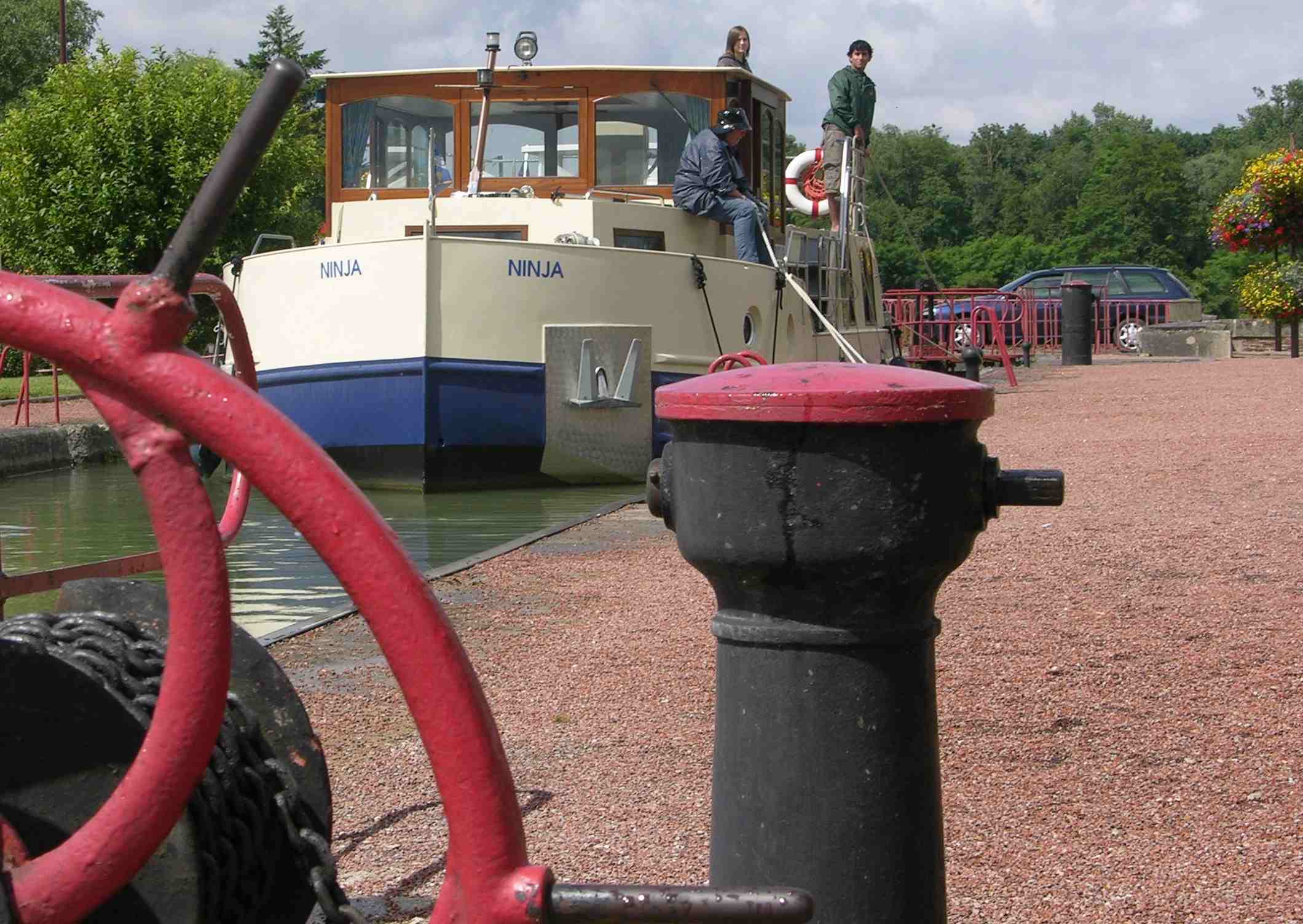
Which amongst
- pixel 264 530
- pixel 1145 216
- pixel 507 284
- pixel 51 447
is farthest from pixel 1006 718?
pixel 1145 216

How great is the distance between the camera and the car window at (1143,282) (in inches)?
1219

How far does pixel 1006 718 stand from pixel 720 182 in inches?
363

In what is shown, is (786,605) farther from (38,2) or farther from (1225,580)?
(38,2)

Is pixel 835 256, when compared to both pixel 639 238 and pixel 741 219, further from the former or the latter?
pixel 639 238

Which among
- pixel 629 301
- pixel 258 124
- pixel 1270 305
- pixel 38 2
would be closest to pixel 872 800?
pixel 258 124

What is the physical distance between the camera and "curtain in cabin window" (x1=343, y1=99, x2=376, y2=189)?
562 inches

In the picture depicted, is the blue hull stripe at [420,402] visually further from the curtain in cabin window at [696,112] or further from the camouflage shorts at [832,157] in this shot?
the camouflage shorts at [832,157]

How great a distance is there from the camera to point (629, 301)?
11781 mm

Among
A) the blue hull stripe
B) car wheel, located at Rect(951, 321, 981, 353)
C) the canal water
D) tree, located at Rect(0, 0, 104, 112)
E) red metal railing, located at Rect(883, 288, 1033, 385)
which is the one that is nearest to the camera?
the canal water

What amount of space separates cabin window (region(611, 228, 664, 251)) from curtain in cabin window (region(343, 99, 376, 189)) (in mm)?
Result: 2607

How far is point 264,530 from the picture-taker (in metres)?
10.3

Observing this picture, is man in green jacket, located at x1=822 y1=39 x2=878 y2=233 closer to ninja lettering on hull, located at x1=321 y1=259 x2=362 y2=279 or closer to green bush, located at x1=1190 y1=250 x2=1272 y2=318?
ninja lettering on hull, located at x1=321 y1=259 x2=362 y2=279

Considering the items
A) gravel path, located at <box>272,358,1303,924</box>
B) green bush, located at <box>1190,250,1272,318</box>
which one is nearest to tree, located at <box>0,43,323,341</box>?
gravel path, located at <box>272,358,1303,924</box>

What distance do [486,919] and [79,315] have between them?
2.19 ft
